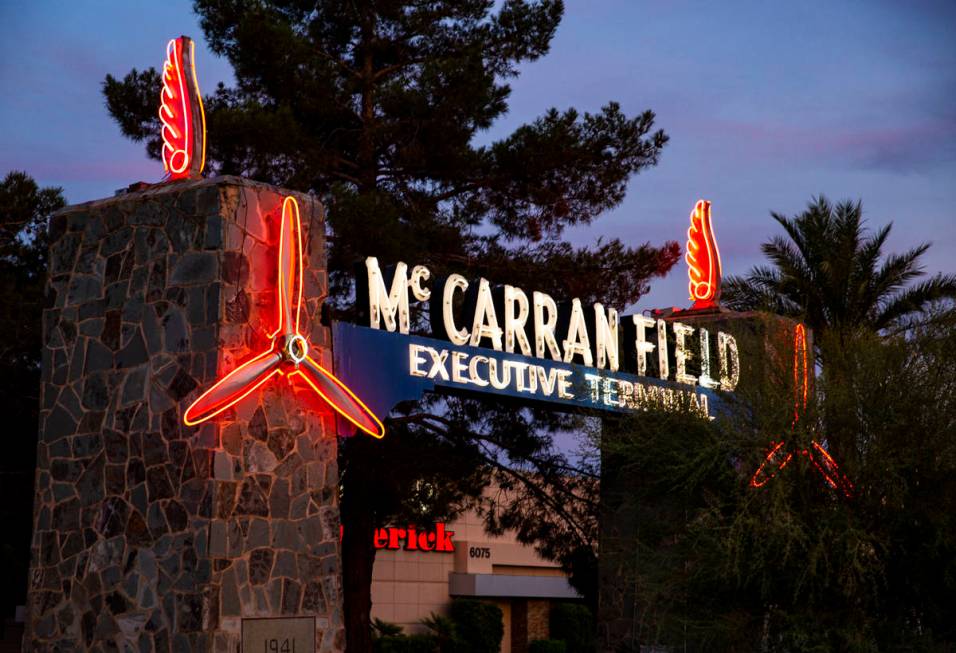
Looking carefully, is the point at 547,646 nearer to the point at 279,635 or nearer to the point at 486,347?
Result: the point at 486,347

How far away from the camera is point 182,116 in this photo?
65.9 feet

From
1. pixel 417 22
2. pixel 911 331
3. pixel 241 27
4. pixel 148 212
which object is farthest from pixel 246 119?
pixel 911 331

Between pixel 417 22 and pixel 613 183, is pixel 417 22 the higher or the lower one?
the higher one

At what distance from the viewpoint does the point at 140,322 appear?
1920 centimetres

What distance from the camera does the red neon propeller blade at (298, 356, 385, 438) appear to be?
61.9ft

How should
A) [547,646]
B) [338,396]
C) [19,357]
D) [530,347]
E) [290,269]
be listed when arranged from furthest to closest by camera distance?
1. [547,646]
2. [19,357]
3. [530,347]
4. [338,396]
5. [290,269]

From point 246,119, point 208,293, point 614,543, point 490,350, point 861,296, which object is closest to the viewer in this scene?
point 208,293

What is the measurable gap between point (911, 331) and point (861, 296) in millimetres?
14769

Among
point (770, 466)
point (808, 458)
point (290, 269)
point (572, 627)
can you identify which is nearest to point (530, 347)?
point (770, 466)

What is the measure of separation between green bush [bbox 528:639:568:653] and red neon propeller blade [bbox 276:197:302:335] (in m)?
42.4

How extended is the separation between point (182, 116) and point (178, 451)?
4767 millimetres

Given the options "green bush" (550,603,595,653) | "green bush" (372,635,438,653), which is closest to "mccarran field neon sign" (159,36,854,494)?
"green bush" (372,635,438,653)

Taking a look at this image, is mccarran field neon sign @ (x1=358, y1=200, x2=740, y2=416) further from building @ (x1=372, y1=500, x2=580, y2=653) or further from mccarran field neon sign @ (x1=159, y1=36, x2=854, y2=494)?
building @ (x1=372, y1=500, x2=580, y2=653)

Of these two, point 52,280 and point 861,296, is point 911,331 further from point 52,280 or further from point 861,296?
point 861,296
